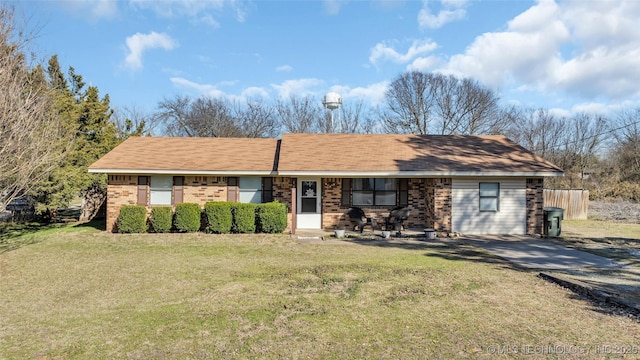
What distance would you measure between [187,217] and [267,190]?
310 cm

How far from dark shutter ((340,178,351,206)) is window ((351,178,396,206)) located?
0.16 m

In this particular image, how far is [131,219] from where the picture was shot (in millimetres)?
13688

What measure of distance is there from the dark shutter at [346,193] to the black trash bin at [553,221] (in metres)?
6.94

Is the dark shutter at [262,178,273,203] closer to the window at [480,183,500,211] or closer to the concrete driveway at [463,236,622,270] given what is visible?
the concrete driveway at [463,236,622,270]

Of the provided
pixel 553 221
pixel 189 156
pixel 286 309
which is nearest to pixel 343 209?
pixel 189 156

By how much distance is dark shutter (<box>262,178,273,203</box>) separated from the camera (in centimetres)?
1495

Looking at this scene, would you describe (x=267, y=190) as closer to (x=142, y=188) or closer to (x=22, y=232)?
(x=142, y=188)

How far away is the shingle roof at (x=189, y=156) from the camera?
1425 centimetres

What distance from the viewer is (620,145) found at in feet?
120

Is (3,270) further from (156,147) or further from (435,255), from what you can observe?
(435,255)

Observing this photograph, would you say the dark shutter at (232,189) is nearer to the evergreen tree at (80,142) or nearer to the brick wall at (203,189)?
the brick wall at (203,189)

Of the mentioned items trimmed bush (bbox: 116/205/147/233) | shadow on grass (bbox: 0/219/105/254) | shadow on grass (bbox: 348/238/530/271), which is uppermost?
trimmed bush (bbox: 116/205/147/233)

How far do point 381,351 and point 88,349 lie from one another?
3305 millimetres

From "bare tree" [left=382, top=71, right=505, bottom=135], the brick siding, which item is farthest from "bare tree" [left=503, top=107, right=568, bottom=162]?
the brick siding
